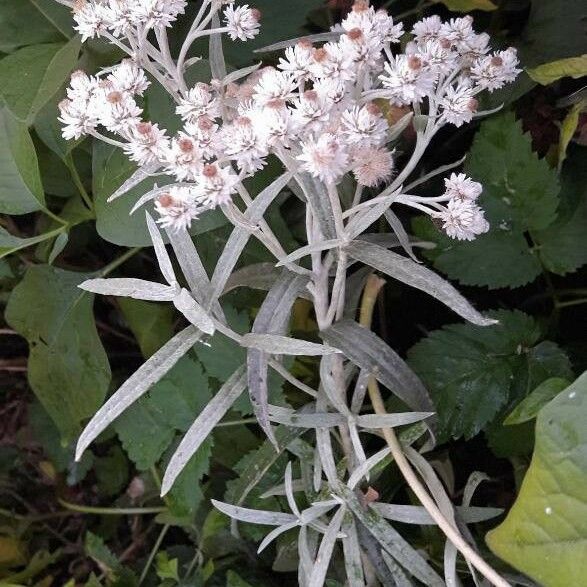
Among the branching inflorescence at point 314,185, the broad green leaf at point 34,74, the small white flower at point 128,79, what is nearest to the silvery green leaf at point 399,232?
the branching inflorescence at point 314,185

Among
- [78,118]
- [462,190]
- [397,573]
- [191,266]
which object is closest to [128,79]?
[78,118]

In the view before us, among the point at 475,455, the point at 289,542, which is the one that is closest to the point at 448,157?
the point at 475,455

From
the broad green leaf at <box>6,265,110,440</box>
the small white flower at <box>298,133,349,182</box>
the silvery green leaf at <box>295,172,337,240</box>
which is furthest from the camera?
the broad green leaf at <box>6,265,110,440</box>

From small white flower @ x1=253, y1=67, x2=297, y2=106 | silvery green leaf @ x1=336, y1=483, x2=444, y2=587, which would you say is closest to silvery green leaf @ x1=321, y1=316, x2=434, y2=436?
silvery green leaf @ x1=336, y1=483, x2=444, y2=587

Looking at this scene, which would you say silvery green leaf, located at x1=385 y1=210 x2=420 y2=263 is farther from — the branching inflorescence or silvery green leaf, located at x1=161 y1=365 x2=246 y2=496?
silvery green leaf, located at x1=161 y1=365 x2=246 y2=496

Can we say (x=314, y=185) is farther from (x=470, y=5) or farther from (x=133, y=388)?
(x=470, y=5)

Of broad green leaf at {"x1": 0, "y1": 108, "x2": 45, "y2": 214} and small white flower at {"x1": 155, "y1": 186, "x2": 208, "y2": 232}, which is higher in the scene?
small white flower at {"x1": 155, "y1": 186, "x2": 208, "y2": 232}
